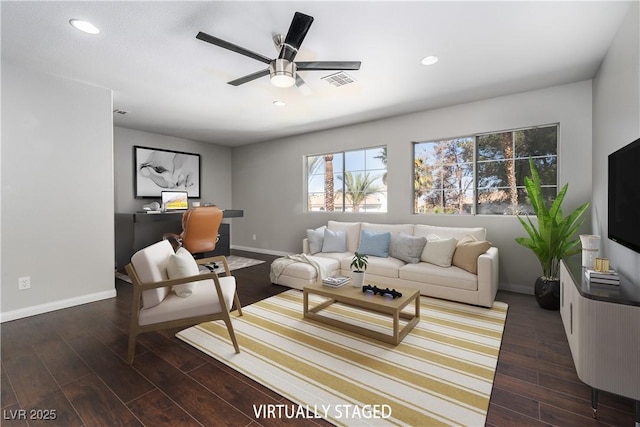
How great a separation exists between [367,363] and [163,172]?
18.0 feet

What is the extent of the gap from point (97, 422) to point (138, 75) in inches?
123

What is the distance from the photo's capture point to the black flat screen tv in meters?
1.66

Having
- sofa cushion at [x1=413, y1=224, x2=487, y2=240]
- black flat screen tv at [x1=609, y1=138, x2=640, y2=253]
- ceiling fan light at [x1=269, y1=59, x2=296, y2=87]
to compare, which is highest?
ceiling fan light at [x1=269, y1=59, x2=296, y2=87]

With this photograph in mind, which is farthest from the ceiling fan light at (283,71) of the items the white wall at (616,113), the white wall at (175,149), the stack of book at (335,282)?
the white wall at (175,149)

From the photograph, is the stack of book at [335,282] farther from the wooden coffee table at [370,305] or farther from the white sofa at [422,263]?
the white sofa at [422,263]

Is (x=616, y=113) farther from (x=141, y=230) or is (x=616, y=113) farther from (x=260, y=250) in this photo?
(x=141, y=230)

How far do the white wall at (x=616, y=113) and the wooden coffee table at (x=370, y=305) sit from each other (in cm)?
148

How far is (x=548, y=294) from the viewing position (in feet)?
9.87

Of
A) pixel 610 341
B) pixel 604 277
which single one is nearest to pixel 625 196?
pixel 604 277

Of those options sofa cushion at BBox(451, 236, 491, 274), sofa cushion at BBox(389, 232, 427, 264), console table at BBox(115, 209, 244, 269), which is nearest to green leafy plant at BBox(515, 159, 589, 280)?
sofa cushion at BBox(451, 236, 491, 274)

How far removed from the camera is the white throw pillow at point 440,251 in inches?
135

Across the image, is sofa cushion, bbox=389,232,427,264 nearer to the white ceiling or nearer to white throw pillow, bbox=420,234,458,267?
white throw pillow, bbox=420,234,458,267

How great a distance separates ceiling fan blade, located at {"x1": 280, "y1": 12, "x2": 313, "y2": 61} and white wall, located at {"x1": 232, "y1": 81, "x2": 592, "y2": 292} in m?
2.79

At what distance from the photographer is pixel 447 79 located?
3186mm
